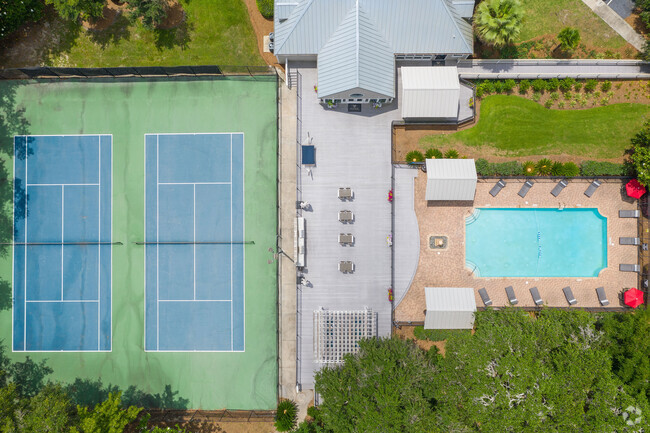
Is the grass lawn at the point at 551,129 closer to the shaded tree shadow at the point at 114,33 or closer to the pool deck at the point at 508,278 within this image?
the pool deck at the point at 508,278

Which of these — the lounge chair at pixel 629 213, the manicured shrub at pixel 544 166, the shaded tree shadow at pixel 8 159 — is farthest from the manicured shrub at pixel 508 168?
the shaded tree shadow at pixel 8 159

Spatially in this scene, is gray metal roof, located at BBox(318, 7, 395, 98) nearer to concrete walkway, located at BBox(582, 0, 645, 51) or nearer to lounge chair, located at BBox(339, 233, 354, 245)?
lounge chair, located at BBox(339, 233, 354, 245)

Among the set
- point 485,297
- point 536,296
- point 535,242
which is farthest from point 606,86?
point 485,297

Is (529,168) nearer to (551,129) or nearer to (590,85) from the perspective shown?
(551,129)

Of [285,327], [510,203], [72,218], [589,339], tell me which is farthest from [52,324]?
[589,339]

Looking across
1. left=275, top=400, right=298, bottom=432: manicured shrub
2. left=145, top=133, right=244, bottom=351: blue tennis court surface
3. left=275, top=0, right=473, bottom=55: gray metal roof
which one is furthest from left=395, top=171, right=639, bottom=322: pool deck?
left=145, top=133, right=244, bottom=351: blue tennis court surface

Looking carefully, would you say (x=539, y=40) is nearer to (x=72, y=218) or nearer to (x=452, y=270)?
(x=452, y=270)
